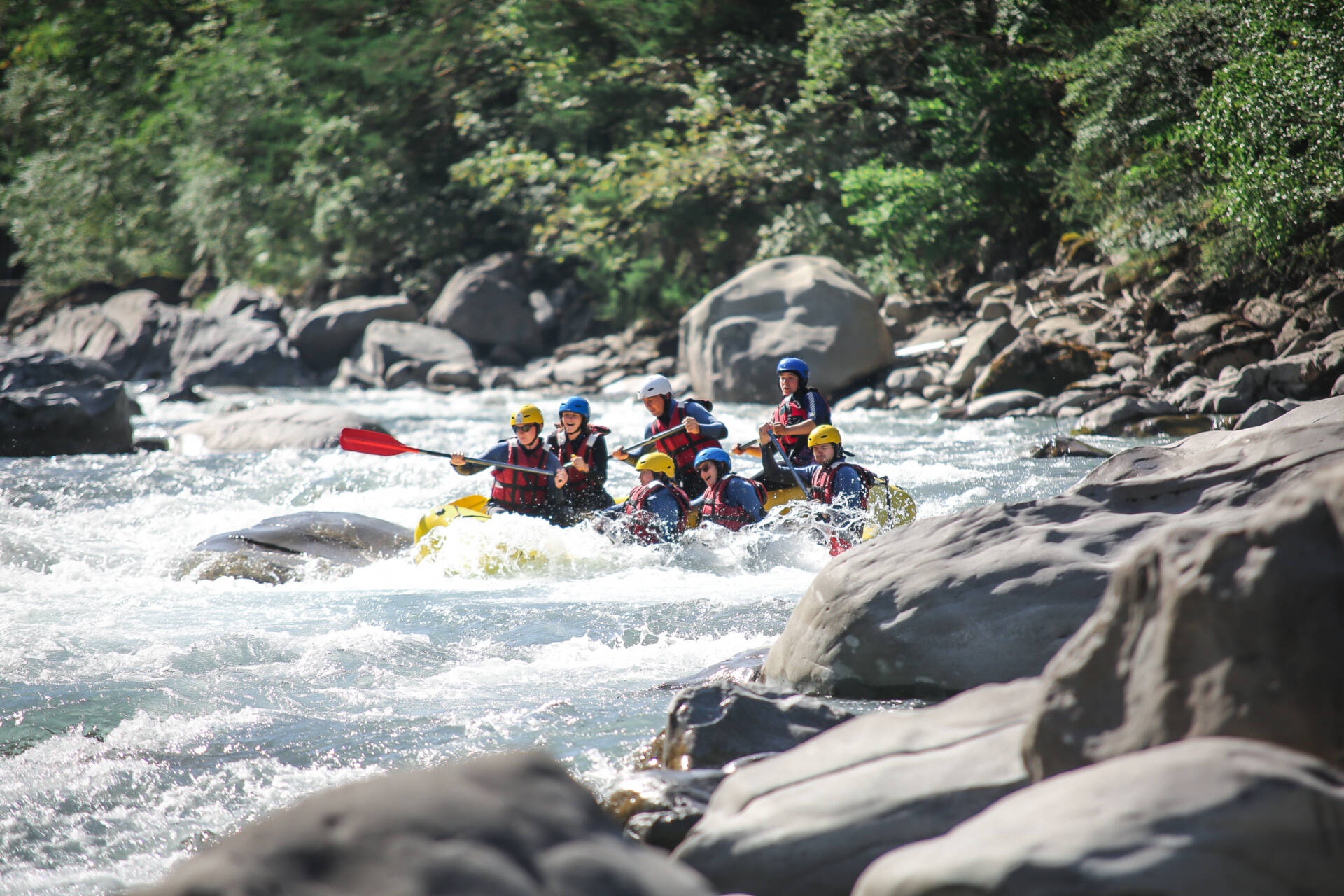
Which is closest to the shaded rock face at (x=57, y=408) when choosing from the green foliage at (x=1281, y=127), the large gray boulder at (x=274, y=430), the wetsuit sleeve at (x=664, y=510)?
the large gray boulder at (x=274, y=430)

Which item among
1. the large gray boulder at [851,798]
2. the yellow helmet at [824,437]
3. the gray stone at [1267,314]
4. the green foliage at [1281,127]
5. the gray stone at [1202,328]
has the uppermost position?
the green foliage at [1281,127]

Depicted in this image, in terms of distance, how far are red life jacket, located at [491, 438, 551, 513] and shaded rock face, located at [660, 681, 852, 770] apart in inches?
181

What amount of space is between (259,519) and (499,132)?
600 inches

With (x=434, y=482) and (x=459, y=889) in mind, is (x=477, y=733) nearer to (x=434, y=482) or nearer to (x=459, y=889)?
(x=459, y=889)

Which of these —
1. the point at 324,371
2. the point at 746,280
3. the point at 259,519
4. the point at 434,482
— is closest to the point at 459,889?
the point at 259,519

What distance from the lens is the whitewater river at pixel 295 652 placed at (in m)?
3.45

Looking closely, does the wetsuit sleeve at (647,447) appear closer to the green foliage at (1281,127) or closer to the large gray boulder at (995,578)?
the large gray boulder at (995,578)

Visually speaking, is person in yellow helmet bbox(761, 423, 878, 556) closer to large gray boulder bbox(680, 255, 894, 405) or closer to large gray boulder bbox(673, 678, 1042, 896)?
large gray boulder bbox(673, 678, 1042, 896)

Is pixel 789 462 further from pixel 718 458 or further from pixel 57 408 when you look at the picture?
pixel 57 408

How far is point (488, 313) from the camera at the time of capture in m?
21.0

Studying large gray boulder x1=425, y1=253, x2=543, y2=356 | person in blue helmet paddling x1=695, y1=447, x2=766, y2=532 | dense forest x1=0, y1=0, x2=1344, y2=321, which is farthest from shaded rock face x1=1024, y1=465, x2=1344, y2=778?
large gray boulder x1=425, y1=253, x2=543, y2=356

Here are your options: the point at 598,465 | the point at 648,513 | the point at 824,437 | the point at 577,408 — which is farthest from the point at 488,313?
the point at 824,437

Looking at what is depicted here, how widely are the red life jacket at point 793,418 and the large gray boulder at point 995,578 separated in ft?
14.7

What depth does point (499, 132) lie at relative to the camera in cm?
2233
